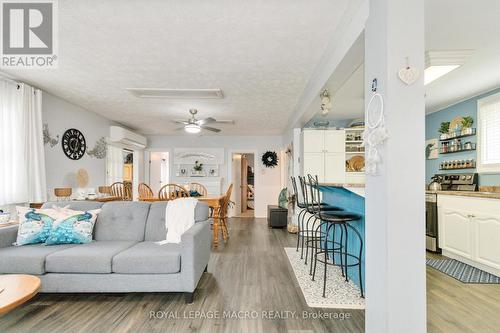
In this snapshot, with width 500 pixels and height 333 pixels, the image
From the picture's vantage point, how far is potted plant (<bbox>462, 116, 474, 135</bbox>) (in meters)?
4.05

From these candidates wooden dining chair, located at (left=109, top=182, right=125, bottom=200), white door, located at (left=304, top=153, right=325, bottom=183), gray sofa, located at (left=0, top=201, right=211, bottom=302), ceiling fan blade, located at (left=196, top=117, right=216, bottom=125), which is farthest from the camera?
wooden dining chair, located at (left=109, top=182, right=125, bottom=200)

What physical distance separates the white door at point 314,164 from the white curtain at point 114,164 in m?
4.50

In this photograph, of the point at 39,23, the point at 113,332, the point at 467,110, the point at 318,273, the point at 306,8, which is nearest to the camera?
the point at 113,332

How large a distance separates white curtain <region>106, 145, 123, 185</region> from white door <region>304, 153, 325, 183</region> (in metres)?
4.50

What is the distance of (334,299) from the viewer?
2447mm

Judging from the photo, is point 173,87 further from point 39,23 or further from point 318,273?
point 318,273

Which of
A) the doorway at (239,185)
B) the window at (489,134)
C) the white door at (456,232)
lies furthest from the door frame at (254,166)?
the window at (489,134)

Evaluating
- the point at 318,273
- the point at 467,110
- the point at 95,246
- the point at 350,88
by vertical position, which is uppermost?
the point at 350,88

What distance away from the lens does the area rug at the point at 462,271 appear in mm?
2949

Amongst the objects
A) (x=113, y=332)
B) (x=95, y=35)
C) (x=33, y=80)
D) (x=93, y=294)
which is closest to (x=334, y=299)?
(x=113, y=332)

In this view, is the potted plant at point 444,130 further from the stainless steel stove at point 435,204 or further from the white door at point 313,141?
the white door at point 313,141

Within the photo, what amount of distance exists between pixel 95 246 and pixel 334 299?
241 cm

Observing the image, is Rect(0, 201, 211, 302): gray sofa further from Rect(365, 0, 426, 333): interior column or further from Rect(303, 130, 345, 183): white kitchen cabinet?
Rect(303, 130, 345, 183): white kitchen cabinet

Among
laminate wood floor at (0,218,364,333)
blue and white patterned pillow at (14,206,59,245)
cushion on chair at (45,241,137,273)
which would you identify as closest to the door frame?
laminate wood floor at (0,218,364,333)
